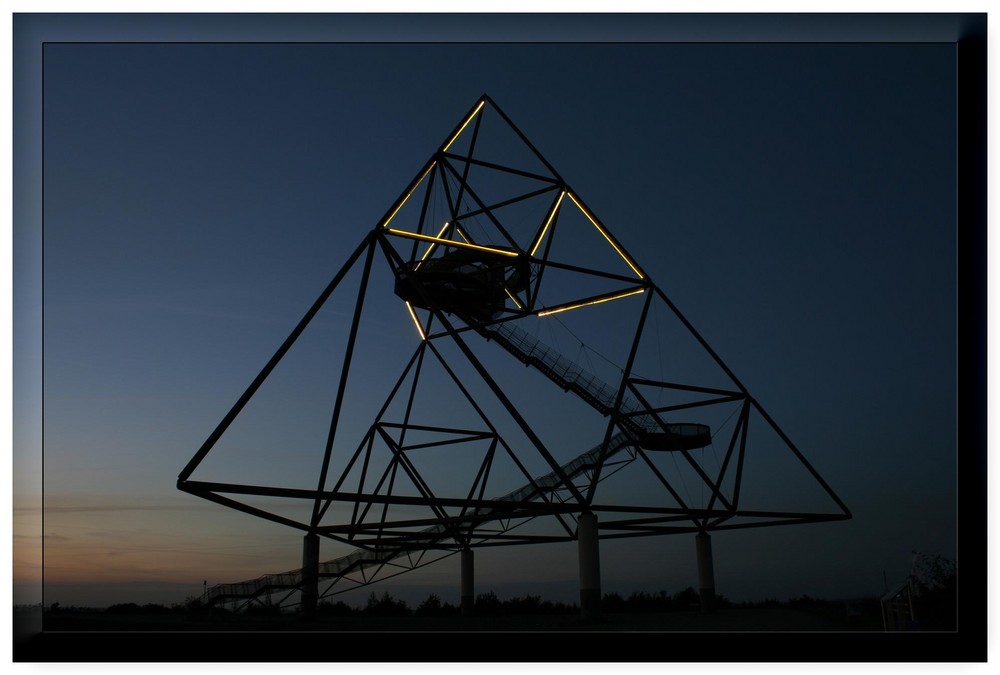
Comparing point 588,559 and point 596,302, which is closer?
point 588,559

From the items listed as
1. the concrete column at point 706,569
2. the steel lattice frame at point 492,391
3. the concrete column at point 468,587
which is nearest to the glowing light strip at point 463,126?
the steel lattice frame at point 492,391

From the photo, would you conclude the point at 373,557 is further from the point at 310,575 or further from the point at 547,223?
the point at 547,223

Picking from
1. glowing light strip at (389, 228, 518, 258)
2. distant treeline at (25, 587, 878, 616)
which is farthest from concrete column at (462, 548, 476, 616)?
glowing light strip at (389, 228, 518, 258)

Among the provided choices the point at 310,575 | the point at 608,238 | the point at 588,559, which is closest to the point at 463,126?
the point at 608,238

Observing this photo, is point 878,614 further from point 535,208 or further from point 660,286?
Answer: point 535,208

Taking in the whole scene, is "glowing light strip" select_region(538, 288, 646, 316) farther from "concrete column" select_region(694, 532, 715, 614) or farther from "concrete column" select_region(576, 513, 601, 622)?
"concrete column" select_region(694, 532, 715, 614)

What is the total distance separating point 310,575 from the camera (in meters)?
24.5

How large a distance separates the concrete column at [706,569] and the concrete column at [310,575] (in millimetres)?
12700

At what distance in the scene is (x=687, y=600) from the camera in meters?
40.1

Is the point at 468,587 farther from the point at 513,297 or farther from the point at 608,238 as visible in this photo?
the point at 608,238

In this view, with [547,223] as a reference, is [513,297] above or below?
below

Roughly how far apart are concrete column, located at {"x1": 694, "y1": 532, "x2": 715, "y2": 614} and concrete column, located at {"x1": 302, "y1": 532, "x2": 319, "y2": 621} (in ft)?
41.7

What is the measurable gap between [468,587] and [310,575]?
11.1 metres
